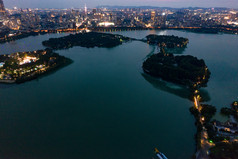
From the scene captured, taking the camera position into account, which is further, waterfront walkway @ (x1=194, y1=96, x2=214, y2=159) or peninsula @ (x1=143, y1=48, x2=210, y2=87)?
peninsula @ (x1=143, y1=48, x2=210, y2=87)

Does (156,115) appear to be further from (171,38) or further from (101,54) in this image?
(171,38)

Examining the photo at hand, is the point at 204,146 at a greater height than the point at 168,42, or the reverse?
the point at 168,42

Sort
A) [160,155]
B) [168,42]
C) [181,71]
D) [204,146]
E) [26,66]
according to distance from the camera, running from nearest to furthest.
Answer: [160,155] → [204,146] → [181,71] → [26,66] → [168,42]

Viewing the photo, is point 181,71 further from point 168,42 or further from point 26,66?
point 26,66

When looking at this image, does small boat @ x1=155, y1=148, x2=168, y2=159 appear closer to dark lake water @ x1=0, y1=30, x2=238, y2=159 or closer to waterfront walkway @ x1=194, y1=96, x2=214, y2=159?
dark lake water @ x1=0, y1=30, x2=238, y2=159

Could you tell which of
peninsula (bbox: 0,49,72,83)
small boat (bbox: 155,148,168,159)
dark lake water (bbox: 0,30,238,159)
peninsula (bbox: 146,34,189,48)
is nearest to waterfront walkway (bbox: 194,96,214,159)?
dark lake water (bbox: 0,30,238,159)

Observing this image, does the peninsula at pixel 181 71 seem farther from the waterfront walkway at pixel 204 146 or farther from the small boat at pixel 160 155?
the small boat at pixel 160 155

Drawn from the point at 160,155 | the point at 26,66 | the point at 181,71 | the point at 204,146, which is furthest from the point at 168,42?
the point at 160,155
